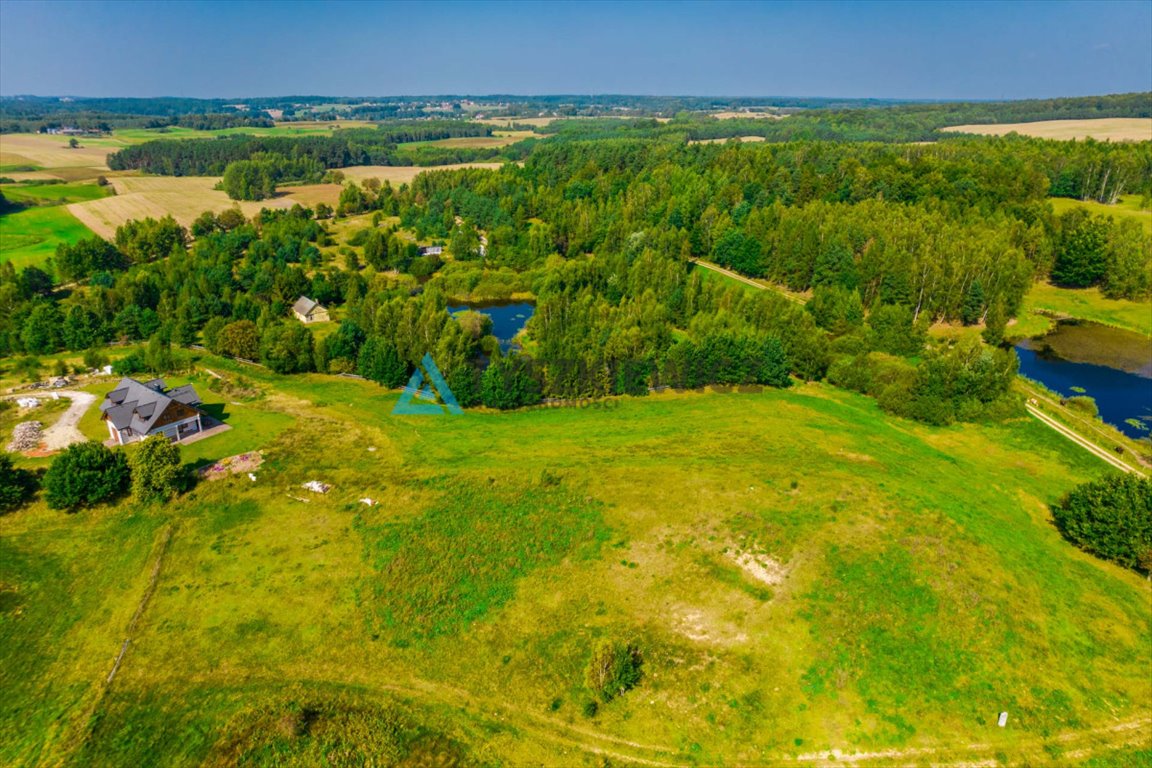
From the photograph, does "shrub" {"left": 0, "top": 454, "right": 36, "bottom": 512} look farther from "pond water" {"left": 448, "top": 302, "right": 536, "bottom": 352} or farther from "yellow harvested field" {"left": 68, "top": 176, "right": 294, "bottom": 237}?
"yellow harvested field" {"left": 68, "top": 176, "right": 294, "bottom": 237}

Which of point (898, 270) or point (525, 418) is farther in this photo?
point (898, 270)

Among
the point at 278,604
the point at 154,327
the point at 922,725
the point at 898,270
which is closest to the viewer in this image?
the point at 922,725

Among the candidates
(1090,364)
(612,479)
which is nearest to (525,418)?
(612,479)

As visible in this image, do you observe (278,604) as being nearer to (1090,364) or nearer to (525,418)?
(525,418)

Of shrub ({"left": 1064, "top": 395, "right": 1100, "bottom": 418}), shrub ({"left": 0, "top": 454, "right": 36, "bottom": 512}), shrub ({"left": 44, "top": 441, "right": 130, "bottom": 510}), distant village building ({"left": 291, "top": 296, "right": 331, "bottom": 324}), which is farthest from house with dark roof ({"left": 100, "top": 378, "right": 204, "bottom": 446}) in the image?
shrub ({"left": 1064, "top": 395, "right": 1100, "bottom": 418})

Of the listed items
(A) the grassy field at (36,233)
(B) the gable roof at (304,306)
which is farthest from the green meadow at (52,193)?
(B) the gable roof at (304,306)

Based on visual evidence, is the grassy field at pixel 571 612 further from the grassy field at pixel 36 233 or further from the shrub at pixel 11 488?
the grassy field at pixel 36 233

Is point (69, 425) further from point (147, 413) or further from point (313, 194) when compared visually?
Answer: point (313, 194)
